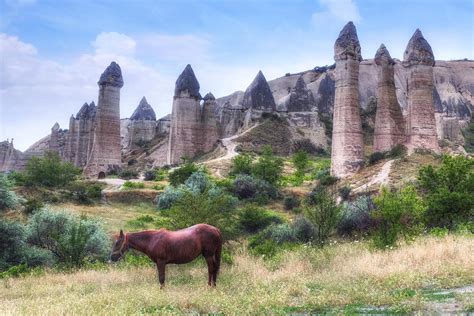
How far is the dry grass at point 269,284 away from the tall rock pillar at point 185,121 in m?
33.3

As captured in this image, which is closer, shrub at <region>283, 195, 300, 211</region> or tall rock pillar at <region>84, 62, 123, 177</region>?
shrub at <region>283, 195, 300, 211</region>

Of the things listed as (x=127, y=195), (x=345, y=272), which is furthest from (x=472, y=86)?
(x=345, y=272)

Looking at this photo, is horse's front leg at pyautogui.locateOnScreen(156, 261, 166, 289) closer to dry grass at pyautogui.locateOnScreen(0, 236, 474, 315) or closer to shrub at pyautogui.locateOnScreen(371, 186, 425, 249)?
dry grass at pyautogui.locateOnScreen(0, 236, 474, 315)

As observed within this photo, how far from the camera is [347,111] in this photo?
94.8ft

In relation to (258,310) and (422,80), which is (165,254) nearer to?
(258,310)

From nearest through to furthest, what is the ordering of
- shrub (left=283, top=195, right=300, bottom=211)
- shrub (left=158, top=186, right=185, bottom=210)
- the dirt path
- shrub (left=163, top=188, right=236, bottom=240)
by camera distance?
shrub (left=163, top=188, right=236, bottom=240), the dirt path, shrub (left=158, top=186, right=185, bottom=210), shrub (left=283, top=195, right=300, bottom=211)

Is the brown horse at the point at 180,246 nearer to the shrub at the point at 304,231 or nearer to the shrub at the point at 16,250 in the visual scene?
the shrub at the point at 16,250

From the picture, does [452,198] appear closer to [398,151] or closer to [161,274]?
[161,274]

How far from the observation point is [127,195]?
3016 centimetres

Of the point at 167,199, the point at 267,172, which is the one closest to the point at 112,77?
the point at 267,172

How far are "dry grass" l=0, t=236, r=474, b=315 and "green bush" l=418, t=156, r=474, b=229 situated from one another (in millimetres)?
4690

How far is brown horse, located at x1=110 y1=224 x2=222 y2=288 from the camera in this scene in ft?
28.7

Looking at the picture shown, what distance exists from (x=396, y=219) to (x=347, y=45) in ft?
59.7

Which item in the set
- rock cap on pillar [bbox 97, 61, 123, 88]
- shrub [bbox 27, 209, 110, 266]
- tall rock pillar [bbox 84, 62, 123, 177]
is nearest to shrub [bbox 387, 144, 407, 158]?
shrub [bbox 27, 209, 110, 266]
